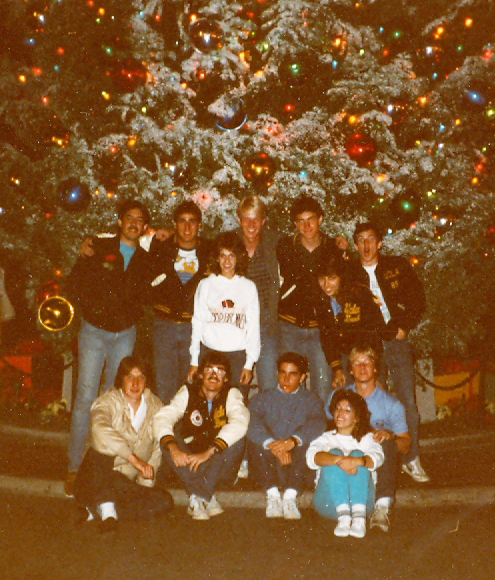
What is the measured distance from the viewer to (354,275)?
6.11m

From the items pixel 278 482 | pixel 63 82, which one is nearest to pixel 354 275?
pixel 278 482

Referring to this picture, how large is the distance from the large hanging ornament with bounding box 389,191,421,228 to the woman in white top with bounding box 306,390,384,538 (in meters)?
2.74

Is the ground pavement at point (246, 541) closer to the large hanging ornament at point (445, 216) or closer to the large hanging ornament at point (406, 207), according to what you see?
the large hanging ornament at point (406, 207)

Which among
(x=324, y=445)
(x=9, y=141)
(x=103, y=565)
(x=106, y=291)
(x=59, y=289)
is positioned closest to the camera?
(x=103, y=565)

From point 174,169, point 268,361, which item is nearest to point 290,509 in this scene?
point 268,361

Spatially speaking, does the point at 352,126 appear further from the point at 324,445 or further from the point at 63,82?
the point at 324,445

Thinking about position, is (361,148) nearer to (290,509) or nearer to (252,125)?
(252,125)

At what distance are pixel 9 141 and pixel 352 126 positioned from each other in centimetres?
413

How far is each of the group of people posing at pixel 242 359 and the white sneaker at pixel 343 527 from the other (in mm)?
249

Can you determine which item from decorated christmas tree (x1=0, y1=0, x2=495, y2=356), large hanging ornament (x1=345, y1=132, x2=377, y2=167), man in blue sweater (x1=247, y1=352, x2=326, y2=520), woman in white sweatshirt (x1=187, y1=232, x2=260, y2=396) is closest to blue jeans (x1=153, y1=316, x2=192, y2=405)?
woman in white sweatshirt (x1=187, y1=232, x2=260, y2=396)

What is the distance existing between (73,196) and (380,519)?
14.4 feet

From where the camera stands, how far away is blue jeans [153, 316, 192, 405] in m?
6.26

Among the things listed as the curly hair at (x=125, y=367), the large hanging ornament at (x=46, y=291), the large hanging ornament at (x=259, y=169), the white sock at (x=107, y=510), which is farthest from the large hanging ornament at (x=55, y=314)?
the white sock at (x=107, y=510)

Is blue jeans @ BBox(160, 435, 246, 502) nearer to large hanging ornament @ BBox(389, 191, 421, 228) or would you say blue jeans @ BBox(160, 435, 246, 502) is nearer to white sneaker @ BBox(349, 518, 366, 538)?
white sneaker @ BBox(349, 518, 366, 538)
